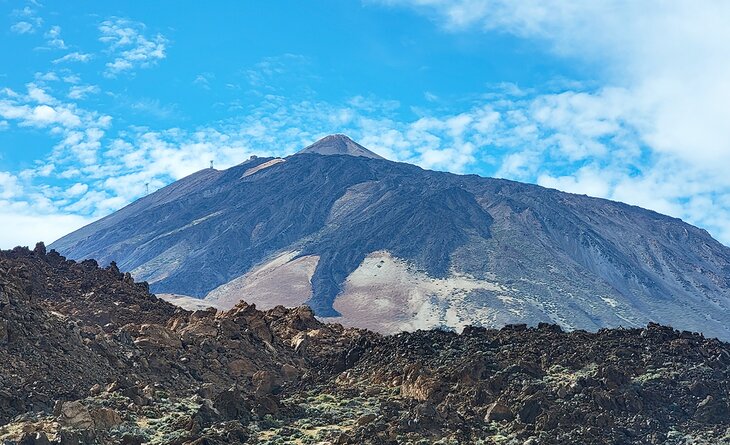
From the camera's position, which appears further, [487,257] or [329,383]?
[487,257]

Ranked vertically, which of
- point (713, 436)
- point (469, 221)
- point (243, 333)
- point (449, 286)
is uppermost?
point (469, 221)

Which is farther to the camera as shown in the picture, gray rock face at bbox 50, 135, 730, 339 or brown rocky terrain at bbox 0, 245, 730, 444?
gray rock face at bbox 50, 135, 730, 339

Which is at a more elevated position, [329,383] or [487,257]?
[487,257]

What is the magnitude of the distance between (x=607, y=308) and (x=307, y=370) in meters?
119

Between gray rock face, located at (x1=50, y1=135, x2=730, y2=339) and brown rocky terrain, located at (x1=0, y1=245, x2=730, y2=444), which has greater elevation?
gray rock face, located at (x1=50, y1=135, x2=730, y2=339)

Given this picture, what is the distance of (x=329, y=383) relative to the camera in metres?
26.8

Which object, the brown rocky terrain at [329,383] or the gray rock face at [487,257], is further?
the gray rock face at [487,257]

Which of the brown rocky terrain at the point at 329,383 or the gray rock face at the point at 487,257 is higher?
the gray rock face at the point at 487,257

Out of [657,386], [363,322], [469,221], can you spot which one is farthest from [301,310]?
[469,221]

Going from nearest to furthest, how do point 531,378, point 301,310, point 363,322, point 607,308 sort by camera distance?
point 531,378 → point 301,310 → point 363,322 → point 607,308

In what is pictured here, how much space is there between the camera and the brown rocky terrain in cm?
2100

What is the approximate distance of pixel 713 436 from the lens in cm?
2148

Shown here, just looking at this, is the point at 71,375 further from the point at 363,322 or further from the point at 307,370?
the point at 363,322

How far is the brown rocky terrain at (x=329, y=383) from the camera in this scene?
68.9 feet
